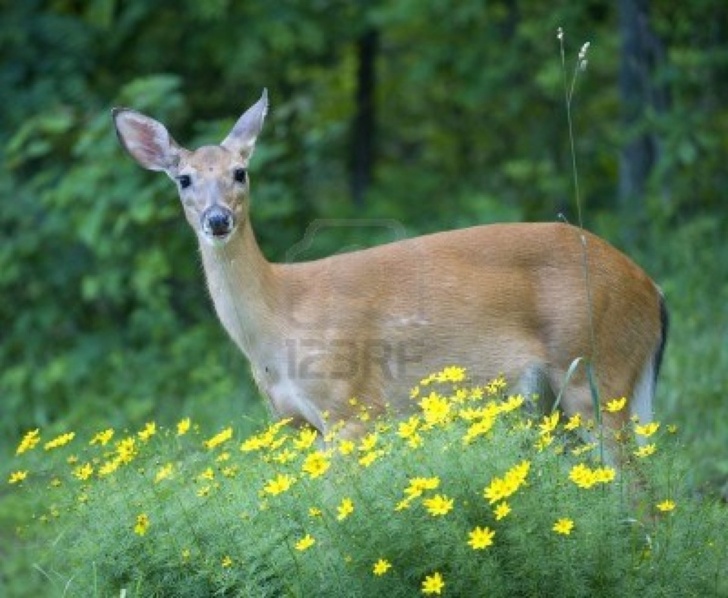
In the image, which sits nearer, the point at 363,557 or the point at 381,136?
the point at 363,557

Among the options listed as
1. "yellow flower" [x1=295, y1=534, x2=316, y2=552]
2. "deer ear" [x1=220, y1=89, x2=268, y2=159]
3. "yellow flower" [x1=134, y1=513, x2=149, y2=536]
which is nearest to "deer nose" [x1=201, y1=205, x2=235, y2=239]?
"deer ear" [x1=220, y1=89, x2=268, y2=159]

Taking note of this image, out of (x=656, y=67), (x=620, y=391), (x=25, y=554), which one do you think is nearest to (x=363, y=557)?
(x=620, y=391)

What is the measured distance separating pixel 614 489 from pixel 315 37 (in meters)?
6.47

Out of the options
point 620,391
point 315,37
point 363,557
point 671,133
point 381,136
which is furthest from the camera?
point 381,136

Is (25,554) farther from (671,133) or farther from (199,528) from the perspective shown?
(671,133)

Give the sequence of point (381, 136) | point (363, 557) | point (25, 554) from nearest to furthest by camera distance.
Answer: point (363, 557) → point (25, 554) → point (381, 136)

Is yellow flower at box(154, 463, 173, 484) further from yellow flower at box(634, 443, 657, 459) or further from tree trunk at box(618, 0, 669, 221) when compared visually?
tree trunk at box(618, 0, 669, 221)

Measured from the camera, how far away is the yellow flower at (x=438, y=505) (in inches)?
161

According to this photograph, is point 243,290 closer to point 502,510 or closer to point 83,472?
point 83,472

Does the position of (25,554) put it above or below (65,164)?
below

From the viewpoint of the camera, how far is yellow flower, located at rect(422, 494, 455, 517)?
13.5 feet

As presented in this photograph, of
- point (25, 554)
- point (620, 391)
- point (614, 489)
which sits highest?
point (614, 489)

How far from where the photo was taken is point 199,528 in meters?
4.85

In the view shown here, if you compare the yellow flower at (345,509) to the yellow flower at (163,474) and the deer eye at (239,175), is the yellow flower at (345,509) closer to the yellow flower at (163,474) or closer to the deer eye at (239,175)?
the yellow flower at (163,474)
